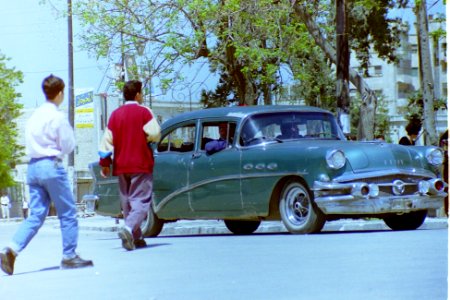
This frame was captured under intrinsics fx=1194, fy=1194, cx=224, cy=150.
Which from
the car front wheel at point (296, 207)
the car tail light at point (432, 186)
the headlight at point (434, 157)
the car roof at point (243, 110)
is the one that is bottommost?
the car front wheel at point (296, 207)

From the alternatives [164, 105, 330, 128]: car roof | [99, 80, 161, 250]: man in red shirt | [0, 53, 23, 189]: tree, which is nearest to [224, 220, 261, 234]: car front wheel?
[164, 105, 330, 128]: car roof

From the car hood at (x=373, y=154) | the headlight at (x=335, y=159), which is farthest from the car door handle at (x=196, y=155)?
the headlight at (x=335, y=159)

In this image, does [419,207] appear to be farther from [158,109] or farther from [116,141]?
[158,109]

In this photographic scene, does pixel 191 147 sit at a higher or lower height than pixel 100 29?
lower

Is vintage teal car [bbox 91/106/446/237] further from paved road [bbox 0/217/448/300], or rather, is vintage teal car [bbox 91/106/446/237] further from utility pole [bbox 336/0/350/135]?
utility pole [bbox 336/0/350/135]

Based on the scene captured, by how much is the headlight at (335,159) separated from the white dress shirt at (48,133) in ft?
12.8

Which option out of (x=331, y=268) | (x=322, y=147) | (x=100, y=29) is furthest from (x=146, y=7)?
(x=331, y=268)

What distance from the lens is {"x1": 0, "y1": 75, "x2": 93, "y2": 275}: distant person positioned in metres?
7.55

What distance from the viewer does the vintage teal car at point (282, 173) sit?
1115cm

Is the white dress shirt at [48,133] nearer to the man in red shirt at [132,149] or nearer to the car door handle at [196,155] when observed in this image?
the man in red shirt at [132,149]

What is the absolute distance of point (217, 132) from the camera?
12.6m

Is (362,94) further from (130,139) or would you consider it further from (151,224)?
(130,139)

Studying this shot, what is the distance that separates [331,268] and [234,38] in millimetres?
13291

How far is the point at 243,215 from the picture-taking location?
39.1 ft
